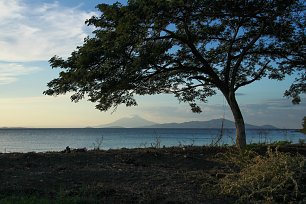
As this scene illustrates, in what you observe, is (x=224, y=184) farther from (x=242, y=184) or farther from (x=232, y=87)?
(x=232, y=87)

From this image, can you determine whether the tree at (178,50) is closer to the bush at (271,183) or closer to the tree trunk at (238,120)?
the tree trunk at (238,120)

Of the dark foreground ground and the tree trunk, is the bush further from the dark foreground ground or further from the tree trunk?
the tree trunk

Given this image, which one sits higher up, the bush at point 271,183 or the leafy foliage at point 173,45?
the leafy foliage at point 173,45

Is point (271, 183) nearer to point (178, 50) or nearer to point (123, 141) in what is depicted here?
point (178, 50)

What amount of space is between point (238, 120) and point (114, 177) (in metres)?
5.62

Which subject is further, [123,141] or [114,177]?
[123,141]

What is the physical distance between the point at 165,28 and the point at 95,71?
→ 234cm

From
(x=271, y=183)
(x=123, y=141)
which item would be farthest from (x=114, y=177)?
(x=123, y=141)

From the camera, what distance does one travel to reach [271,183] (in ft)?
24.7

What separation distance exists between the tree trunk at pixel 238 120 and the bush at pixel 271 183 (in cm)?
539

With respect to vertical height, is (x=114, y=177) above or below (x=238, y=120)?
below

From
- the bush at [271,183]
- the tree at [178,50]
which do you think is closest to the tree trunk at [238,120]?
the tree at [178,50]

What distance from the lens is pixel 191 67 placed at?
13.6m

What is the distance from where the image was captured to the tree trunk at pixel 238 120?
13398 mm
